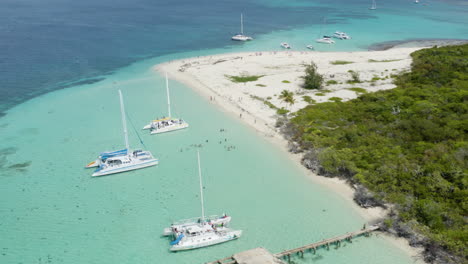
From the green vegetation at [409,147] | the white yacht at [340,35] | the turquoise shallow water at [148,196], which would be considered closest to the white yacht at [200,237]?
the turquoise shallow water at [148,196]

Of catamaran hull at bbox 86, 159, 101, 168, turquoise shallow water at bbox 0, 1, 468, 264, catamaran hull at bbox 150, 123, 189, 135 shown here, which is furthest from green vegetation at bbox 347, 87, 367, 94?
catamaran hull at bbox 86, 159, 101, 168

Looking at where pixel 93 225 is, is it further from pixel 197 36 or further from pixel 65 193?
pixel 197 36

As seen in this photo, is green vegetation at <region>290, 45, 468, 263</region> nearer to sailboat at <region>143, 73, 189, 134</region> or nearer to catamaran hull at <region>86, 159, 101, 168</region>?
sailboat at <region>143, 73, 189, 134</region>

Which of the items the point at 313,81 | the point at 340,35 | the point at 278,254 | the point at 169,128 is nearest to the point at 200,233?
the point at 278,254

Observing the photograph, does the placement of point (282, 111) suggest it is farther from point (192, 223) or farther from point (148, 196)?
point (192, 223)

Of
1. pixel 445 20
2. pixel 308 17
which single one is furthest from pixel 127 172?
pixel 445 20
